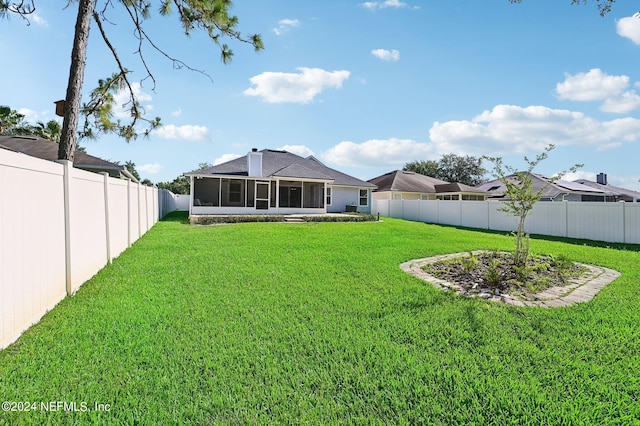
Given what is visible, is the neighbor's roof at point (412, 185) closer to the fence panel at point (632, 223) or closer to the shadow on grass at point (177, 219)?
the fence panel at point (632, 223)

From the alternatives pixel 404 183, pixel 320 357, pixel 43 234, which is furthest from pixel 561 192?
pixel 43 234

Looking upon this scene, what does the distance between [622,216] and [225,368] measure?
14.5m

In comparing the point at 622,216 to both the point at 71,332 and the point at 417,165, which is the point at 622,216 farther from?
the point at 417,165

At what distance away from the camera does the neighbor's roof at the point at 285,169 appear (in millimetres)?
18983

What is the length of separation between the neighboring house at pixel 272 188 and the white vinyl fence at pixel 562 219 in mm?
6778

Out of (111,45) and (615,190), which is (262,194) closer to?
(111,45)

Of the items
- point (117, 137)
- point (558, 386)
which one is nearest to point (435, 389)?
point (558, 386)

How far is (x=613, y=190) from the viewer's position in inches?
1363

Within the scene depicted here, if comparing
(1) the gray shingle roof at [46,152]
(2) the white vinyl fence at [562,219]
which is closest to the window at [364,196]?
(2) the white vinyl fence at [562,219]

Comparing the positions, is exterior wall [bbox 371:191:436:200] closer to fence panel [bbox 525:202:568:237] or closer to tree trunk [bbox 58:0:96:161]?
fence panel [bbox 525:202:568:237]

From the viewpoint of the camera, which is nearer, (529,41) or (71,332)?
(71,332)

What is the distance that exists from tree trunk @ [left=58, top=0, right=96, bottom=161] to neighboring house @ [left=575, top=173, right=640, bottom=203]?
41388mm

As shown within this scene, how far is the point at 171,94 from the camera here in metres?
10.7

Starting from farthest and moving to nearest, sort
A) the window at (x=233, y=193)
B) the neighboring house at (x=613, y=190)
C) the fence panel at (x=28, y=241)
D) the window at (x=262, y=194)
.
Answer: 1. the neighboring house at (x=613, y=190)
2. the window at (x=233, y=193)
3. the window at (x=262, y=194)
4. the fence panel at (x=28, y=241)
